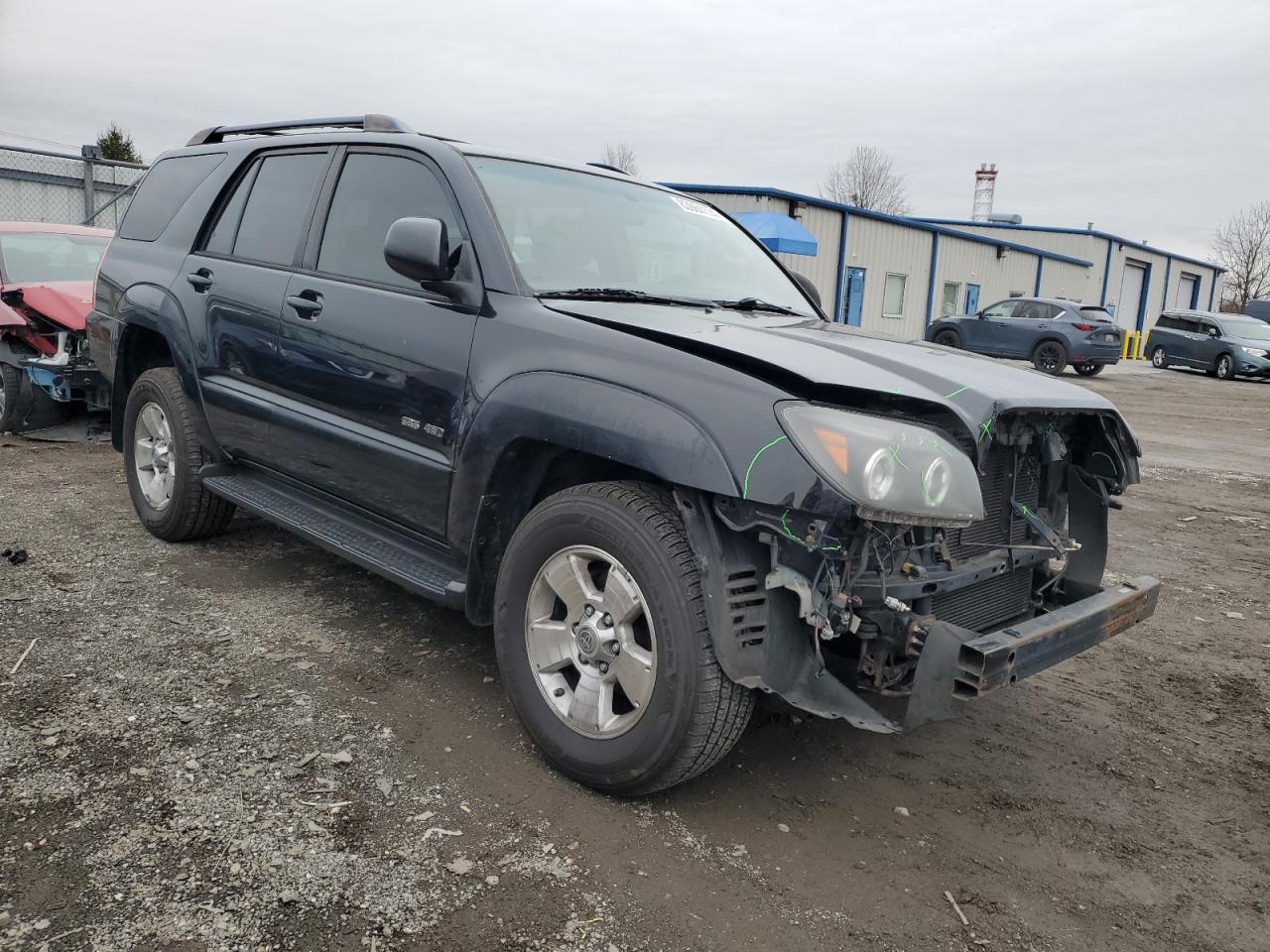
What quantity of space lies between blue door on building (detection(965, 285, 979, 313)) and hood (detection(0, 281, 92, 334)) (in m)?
30.1

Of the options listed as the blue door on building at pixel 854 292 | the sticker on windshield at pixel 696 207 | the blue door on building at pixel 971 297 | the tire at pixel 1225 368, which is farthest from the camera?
the blue door on building at pixel 971 297

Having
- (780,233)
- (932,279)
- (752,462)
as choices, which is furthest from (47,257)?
(932,279)

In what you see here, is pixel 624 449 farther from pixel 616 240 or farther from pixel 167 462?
pixel 167 462

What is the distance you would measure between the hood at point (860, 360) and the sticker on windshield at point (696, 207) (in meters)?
0.99

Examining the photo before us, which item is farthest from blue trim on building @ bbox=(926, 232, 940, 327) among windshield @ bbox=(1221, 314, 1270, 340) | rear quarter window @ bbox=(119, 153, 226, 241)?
rear quarter window @ bbox=(119, 153, 226, 241)

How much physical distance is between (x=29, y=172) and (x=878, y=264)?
70.1 feet

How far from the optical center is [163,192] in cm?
493

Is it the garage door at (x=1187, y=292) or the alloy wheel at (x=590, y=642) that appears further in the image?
the garage door at (x=1187, y=292)

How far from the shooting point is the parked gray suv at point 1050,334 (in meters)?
22.1

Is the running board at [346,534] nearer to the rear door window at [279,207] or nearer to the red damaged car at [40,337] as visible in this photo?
the rear door window at [279,207]

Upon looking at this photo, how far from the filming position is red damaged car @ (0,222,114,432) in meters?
7.20

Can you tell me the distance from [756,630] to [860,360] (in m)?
0.88

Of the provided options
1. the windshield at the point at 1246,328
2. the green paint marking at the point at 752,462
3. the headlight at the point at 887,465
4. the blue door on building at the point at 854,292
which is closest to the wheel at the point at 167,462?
the green paint marking at the point at 752,462

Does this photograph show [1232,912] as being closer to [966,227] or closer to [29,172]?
[29,172]
